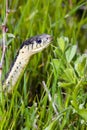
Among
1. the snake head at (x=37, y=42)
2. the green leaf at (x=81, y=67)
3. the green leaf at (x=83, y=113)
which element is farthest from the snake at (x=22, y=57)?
the green leaf at (x=83, y=113)

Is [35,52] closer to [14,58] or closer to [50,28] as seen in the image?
[14,58]

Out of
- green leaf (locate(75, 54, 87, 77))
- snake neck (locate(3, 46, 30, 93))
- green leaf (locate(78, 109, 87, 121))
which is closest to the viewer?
green leaf (locate(78, 109, 87, 121))

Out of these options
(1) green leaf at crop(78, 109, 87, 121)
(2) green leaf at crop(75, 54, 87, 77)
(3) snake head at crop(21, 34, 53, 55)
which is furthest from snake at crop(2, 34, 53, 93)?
(1) green leaf at crop(78, 109, 87, 121)

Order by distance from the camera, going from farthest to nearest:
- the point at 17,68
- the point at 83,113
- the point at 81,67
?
1. the point at 17,68
2. the point at 81,67
3. the point at 83,113

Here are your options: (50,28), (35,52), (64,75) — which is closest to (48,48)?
(50,28)

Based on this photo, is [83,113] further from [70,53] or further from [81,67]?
[70,53]

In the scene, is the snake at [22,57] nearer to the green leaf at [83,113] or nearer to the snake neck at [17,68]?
the snake neck at [17,68]

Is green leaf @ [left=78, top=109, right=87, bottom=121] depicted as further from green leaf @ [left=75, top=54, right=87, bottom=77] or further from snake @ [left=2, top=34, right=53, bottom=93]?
snake @ [left=2, top=34, right=53, bottom=93]

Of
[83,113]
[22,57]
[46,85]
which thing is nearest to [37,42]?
[22,57]
